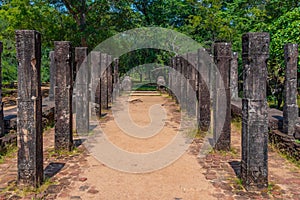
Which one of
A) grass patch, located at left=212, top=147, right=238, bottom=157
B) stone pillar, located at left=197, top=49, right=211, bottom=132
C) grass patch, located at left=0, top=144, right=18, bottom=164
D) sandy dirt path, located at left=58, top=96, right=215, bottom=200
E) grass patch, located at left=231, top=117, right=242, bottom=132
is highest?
stone pillar, located at left=197, top=49, right=211, bottom=132

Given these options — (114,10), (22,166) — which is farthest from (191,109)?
(114,10)

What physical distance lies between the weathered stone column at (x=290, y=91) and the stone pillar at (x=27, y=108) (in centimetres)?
599

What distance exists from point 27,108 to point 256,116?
391 centimetres

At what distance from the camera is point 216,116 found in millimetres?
8320

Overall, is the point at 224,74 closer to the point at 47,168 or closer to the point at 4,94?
the point at 47,168

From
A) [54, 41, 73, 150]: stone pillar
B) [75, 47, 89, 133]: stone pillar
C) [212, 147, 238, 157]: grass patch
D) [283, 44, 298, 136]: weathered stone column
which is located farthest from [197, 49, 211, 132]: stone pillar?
[54, 41, 73, 150]: stone pillar

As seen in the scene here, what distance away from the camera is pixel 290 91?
28.0 ft

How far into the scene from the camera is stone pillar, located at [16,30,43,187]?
5.59 metres

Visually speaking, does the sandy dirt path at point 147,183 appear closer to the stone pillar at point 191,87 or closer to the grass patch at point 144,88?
the stone pillar at point 191,87

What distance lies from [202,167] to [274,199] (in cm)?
201

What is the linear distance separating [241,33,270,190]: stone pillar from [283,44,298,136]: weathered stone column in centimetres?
287

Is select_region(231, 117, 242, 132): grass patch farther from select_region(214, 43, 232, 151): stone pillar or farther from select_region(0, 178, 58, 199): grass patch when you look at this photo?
select_region(0, 178, 58, 199): grass patch

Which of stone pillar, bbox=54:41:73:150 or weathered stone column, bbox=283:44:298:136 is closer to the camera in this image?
stone pillar, bbox=54:41:73:150

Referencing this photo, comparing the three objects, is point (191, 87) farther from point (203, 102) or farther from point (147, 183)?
point (147, 183)
